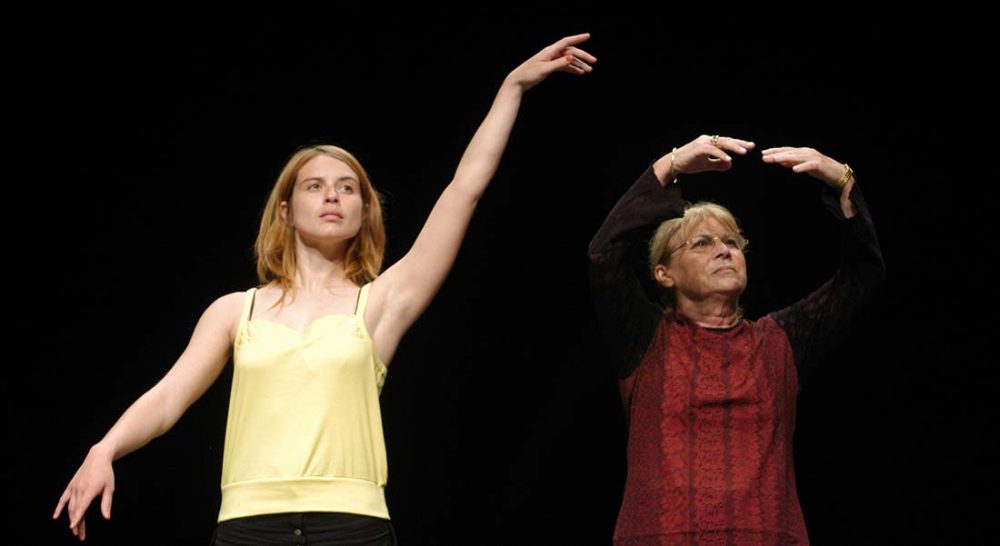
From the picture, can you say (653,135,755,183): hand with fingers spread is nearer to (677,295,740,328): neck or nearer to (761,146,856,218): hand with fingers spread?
(761,146,856,218): hand with fingers spread

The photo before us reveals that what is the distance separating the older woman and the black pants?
1.87ft

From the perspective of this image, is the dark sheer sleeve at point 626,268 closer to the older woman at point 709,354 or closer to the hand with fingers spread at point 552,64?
the older woman at point 709,354

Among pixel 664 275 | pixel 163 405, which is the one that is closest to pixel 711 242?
pixel 664 275

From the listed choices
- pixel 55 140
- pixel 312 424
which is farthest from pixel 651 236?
pixel 55 140

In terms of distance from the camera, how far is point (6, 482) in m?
3.42

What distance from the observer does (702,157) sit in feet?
8.95

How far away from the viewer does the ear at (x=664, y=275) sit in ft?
9.82

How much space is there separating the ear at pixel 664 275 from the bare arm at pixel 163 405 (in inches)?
36.3

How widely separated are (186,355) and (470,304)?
3.50 ft

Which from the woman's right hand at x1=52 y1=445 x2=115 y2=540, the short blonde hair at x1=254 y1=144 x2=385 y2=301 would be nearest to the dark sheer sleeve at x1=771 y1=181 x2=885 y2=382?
the short blonde hair at x1=254 y1=144 x2=385 y2=301

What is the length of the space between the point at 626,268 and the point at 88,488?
1132mm

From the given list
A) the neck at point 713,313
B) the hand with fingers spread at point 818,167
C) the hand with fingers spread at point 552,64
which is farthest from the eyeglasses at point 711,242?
the hand with fingers spread at point 552,64

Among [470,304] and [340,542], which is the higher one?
[470,304]

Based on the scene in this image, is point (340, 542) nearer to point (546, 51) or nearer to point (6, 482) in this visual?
point (546, 51)
